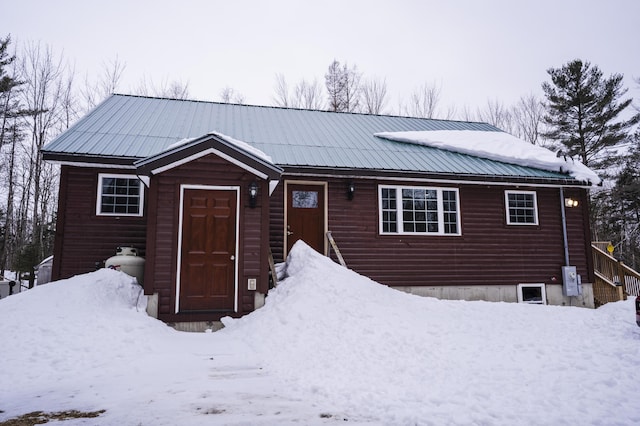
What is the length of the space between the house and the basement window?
4 centimetres

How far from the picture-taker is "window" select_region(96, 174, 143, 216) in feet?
27.1

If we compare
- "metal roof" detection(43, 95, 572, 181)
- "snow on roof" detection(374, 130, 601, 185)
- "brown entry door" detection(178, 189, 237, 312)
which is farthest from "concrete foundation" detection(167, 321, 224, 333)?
"snow on roof" detection(374, 130, 601, 185)

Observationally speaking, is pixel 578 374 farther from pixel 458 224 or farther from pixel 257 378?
pixel 458 224

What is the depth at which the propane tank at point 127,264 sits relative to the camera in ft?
23.6

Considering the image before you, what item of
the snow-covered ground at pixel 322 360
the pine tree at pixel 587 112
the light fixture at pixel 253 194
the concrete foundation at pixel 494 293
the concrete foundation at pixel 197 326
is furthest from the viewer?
the pine tree at pixel 587 112

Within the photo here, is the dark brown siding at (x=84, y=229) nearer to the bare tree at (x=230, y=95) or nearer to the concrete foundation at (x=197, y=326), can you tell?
the concrete foundation at (x=197, y=326)

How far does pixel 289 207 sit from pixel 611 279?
10175mm

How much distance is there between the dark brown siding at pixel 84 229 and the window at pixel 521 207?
9.90 meters

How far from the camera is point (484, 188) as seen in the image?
1027 cm

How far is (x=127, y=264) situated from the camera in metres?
7.22

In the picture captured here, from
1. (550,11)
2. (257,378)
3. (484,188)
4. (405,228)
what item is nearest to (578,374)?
(257,378)

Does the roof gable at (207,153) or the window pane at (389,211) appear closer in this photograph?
the roof gable at (207,153)

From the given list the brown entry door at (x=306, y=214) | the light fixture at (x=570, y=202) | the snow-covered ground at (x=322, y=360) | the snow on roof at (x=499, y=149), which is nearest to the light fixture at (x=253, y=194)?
the snow-covered ground at (x=322, y=360)

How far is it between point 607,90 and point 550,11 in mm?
71603
